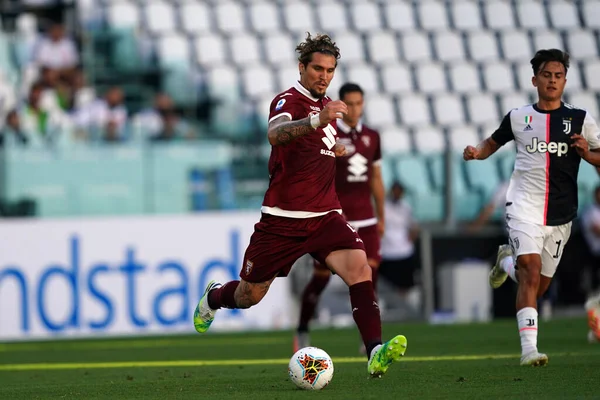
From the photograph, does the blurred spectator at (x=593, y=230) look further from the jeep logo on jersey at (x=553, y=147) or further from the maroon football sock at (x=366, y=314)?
the maroon football sock at (x=366, y=314)

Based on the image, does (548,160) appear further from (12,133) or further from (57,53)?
(57,53)

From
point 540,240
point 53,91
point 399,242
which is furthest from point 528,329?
point 53,91

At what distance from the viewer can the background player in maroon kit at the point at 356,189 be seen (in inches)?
453

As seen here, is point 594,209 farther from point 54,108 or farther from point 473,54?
point 54,108

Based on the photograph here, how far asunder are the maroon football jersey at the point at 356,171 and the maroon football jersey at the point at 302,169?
11.9ft

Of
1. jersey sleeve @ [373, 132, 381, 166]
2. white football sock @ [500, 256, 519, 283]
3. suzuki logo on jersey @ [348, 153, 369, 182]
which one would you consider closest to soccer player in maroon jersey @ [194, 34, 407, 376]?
white football sock @ [500, 256, 519, 283]

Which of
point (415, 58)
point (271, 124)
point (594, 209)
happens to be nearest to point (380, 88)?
point (415, 58)

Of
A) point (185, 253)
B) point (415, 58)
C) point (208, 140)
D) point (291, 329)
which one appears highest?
point (415, 58)

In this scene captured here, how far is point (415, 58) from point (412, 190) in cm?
574

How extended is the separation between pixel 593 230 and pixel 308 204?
10.8 metres

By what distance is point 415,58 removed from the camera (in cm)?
2297

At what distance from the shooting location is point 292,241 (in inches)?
313

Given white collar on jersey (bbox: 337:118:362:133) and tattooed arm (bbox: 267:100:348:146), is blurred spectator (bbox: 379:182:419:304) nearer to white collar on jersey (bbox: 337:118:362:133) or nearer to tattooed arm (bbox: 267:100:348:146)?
white collar on jersey (bbox: 337:118:362:133)

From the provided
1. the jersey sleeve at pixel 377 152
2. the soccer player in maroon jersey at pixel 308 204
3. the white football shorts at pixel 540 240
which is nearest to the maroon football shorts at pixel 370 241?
the jersey sleeve at pixel 377 152
